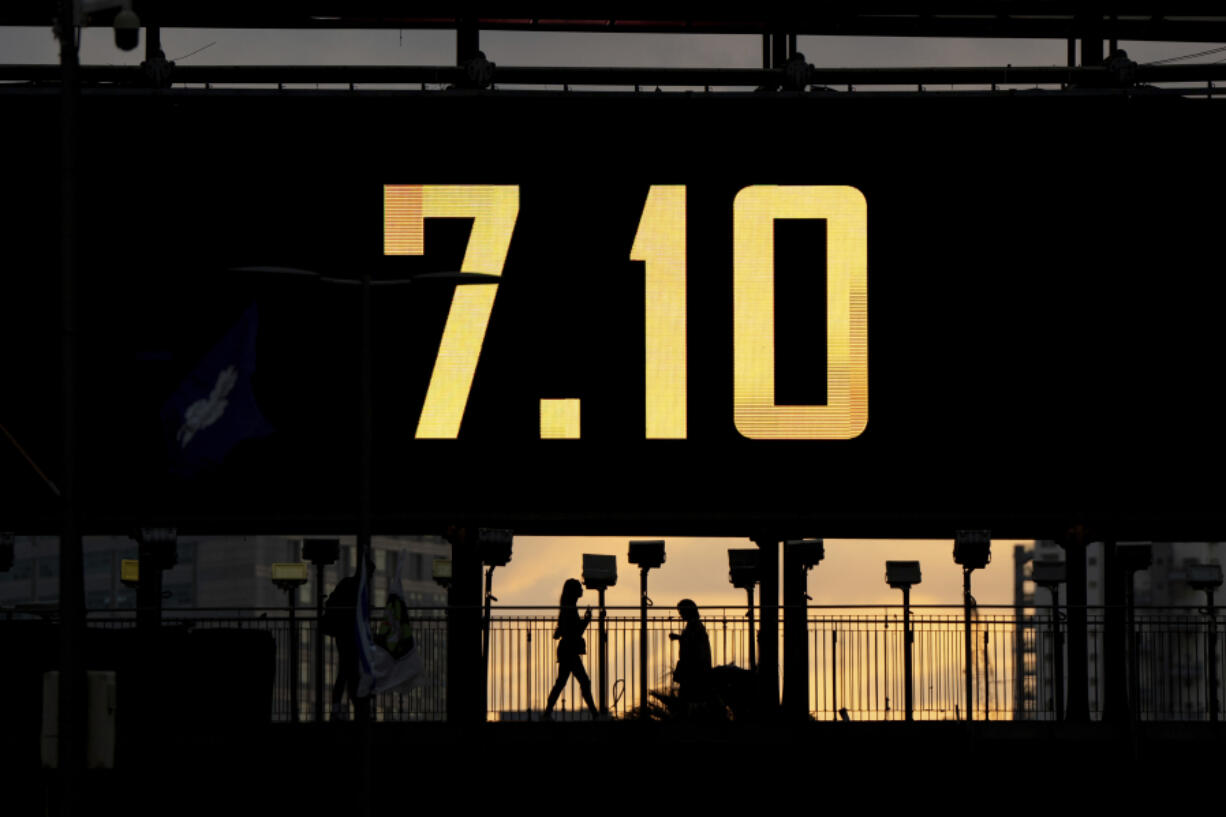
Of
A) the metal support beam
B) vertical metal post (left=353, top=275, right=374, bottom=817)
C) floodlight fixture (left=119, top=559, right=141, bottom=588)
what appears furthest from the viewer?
floodlight fixture (left=119, top=559, right=141, bottom=588)

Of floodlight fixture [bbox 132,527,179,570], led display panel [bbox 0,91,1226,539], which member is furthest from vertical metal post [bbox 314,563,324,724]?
floodlight fixture [bbox 132,527,179,570]

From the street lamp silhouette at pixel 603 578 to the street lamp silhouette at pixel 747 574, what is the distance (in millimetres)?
1776

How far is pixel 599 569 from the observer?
28000 millimetres

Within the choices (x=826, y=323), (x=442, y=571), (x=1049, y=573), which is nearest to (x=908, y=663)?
(x=826, y=323)

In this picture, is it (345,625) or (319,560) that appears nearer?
(345,625)

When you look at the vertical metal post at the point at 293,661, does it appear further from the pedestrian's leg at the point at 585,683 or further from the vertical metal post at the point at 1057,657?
the vertical metal post at the point at 1057,657

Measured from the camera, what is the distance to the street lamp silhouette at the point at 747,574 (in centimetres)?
2837

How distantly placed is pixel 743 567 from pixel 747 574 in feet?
1.57

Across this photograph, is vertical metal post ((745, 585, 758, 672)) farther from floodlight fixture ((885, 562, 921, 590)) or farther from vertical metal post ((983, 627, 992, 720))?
vertical metal post ((983, 627, 992, 720))

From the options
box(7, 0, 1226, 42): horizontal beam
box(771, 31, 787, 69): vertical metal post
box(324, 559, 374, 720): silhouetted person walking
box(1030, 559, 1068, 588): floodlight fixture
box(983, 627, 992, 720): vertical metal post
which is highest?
box(7, 0, 1226, 42): horizontal beam

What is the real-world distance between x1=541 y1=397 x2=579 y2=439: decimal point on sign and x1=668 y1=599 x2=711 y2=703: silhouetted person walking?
11.8 feet

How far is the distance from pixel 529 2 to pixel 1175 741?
45.6 feet

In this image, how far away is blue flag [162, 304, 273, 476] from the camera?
27344 millimetres

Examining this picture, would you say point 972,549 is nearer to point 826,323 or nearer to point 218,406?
point 826,323
